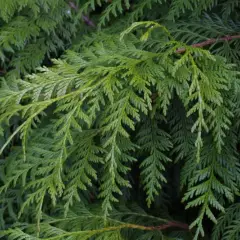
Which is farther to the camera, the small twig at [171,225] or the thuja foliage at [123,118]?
the small twig at [171,225]

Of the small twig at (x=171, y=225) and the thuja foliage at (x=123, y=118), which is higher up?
the thuja foliage at (x=123, y=118)

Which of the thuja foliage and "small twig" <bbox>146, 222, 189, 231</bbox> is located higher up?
the thuja foliage

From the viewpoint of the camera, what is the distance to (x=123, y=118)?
1240mm

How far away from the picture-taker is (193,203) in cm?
132

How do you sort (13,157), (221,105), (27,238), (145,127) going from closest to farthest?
(221,105) → (27,238) → (145,127) → (13,157)

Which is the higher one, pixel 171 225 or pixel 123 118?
pixel 123 118

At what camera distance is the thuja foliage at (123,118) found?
127 cm

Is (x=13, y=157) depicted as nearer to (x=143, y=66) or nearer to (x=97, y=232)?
(x=97, y=232)

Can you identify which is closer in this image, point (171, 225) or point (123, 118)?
point (123, 118)

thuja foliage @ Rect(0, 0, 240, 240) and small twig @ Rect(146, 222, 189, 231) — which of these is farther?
small twig @ Rect(146, 222, 189, 231)

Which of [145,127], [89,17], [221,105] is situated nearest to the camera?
[221,105]

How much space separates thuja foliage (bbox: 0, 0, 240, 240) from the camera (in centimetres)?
127

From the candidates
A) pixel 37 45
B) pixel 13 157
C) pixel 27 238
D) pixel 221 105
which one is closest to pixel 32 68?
pixel 37 45

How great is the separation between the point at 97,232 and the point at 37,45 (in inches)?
36.8
